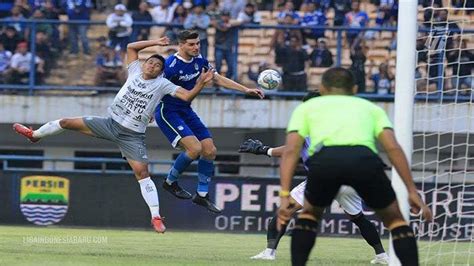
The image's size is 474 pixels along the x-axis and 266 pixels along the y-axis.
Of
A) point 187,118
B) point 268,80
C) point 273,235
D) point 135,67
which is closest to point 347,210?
point 273,235

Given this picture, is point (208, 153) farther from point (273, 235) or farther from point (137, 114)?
point (273, 235)

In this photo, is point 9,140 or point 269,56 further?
point 9,140

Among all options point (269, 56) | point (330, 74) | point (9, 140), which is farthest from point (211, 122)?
point (330, 74)

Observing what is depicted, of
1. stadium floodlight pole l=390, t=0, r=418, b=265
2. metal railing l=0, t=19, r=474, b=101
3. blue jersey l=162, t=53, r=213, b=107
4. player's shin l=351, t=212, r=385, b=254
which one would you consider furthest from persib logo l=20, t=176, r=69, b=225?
stadium floodlight pole l=390, t=0, r=418, b=265

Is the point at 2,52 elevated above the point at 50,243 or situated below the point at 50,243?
above

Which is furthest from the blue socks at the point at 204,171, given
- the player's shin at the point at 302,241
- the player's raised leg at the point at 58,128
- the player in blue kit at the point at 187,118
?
the player's shin at the point at 302,241

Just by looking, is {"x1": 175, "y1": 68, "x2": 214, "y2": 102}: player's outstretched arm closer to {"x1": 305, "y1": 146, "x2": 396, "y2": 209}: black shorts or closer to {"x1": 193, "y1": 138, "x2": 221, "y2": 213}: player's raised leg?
{"x1": 193, "y1": 138, "x2": 221, "y2": 213}: player's raised leg

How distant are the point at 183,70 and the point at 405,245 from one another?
19.6ft

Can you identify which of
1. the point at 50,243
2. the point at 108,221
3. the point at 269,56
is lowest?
the point at 108,221

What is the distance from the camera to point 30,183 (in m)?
21.9

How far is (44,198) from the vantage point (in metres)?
21.7

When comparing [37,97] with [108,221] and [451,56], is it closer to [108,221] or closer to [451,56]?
[108,221]

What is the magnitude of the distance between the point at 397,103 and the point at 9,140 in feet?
56.4

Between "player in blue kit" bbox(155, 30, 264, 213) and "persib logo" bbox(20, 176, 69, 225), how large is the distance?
24.1ft
